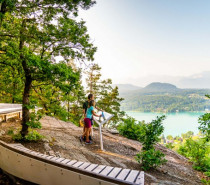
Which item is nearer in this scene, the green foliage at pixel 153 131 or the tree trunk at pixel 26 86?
the tree trunk at pixel 26 86

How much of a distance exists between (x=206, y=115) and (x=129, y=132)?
19.3 feet

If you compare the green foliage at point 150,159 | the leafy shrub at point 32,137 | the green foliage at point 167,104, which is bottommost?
the green foliage at point 167,104

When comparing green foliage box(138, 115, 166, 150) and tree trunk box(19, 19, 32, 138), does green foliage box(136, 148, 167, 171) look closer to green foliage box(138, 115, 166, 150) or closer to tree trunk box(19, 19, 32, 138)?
green foliage box(138, 115, 166, 150)

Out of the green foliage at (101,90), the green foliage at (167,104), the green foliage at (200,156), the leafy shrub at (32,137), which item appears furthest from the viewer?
the green foliage at (167,104)

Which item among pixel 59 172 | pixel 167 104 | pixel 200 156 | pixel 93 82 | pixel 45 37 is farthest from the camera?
pixel 167 104

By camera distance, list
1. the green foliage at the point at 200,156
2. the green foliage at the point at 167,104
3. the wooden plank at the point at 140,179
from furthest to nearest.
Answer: the green foliage at the point at 167,104 < the green foliage at the point at 200,156 < the wooden plank at the point at 140,179

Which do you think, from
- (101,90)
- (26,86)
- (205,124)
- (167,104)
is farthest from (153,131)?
(167,104)

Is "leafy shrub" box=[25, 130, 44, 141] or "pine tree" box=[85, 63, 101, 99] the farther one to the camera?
"pine tree" box=[85, 63, 101, 99]

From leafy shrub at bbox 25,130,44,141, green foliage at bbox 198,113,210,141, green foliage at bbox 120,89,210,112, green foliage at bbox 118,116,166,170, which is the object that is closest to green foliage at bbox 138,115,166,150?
green foliage at bbox 118,116,166,170

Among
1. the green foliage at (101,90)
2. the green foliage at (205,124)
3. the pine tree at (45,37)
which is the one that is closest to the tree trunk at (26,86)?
the pine tree at (45,37)

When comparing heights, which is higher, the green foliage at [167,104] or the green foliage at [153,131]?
the green foliage at [153,131]

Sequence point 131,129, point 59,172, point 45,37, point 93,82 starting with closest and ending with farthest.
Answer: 1. point 59,172
2. point 45,37
3. point 131,129
4. point 93,82

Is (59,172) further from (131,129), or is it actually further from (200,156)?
(131,129)

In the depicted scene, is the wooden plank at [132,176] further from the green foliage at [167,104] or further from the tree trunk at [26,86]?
the green foliage at [167,104]
